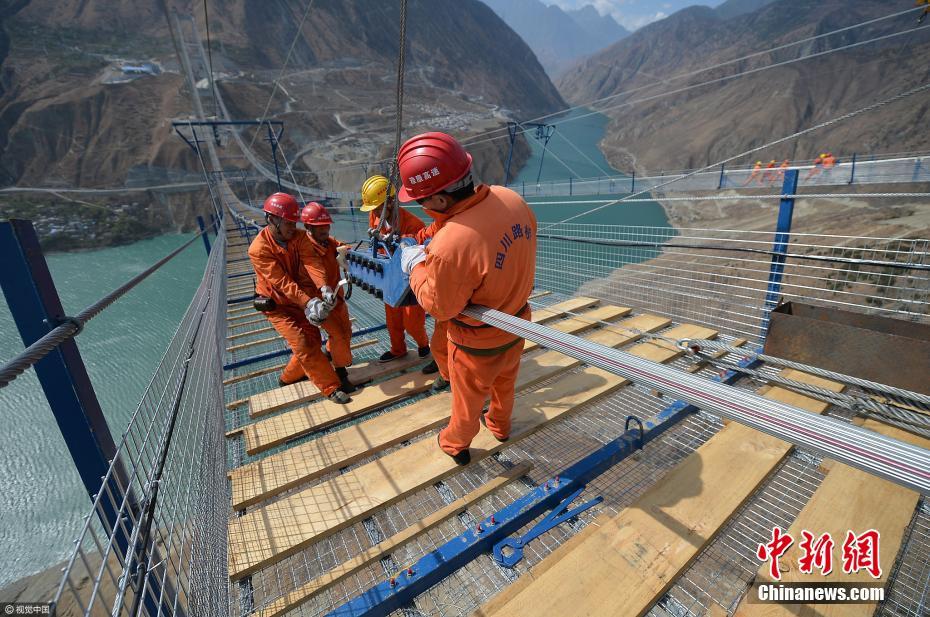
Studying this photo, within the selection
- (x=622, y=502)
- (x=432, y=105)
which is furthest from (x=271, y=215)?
(x=432, y=105)

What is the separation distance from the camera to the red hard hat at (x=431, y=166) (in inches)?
69.9

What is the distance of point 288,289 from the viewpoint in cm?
299

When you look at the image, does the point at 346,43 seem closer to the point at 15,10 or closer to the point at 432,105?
the point at 432,105

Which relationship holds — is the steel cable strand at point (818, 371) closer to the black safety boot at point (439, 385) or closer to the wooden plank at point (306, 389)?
the black safety boot at point (439, 385)

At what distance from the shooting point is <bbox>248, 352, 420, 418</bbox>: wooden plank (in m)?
2.99

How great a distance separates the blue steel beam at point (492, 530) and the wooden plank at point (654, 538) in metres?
0.26

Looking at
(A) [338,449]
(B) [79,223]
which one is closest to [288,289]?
(A) [338,449]

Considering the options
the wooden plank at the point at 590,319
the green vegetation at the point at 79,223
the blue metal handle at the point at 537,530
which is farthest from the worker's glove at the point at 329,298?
the green vegetation at the point at 79,223

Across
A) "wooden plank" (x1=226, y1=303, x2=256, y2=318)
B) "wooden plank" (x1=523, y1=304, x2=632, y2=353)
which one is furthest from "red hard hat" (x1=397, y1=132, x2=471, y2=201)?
"wooden plank" (x1=226, y1=303, x2=256, y2=318)

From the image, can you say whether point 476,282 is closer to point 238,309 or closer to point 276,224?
point 276,224

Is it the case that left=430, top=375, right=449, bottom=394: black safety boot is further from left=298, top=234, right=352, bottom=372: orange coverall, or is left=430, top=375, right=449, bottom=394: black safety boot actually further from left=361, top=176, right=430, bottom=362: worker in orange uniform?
left=298, top=234, right=352, bottom=372: orange coverall

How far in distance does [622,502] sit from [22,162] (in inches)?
1703

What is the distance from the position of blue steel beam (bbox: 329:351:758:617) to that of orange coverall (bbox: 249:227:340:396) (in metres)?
1.58

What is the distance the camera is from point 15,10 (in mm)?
39375
